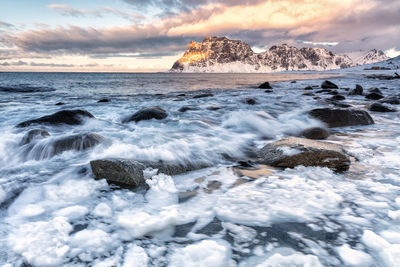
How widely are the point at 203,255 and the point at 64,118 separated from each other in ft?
24.6

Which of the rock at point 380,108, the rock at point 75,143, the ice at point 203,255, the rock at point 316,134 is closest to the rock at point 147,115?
the rock at point 75,143

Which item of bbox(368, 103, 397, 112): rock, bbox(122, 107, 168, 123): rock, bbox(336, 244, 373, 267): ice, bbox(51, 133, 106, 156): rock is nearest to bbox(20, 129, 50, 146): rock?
bbox(51, 133, 106, 156): rock

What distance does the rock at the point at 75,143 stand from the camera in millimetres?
5113

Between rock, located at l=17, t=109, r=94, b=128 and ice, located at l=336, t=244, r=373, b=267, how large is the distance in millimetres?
7947

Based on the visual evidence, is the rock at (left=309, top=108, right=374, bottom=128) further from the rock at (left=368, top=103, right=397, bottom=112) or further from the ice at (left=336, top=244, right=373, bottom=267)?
the ice at (left=336, top=244, right=373, bottom=267)

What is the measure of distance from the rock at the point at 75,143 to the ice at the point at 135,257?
11.4 feet

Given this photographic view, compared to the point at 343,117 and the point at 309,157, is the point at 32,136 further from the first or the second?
the point at 343,117

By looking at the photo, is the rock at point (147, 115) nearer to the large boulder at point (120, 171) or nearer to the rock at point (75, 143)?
the rock at point (75, 143)

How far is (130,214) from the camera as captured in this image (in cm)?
285

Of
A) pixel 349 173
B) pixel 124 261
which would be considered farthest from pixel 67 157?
pixel 349 173

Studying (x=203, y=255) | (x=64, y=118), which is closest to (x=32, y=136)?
(x=64, y=118)

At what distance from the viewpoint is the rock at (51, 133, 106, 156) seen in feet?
16.8

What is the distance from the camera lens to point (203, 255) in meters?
2.17

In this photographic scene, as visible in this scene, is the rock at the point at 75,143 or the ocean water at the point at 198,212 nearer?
the ocean water at the point at 198,212
